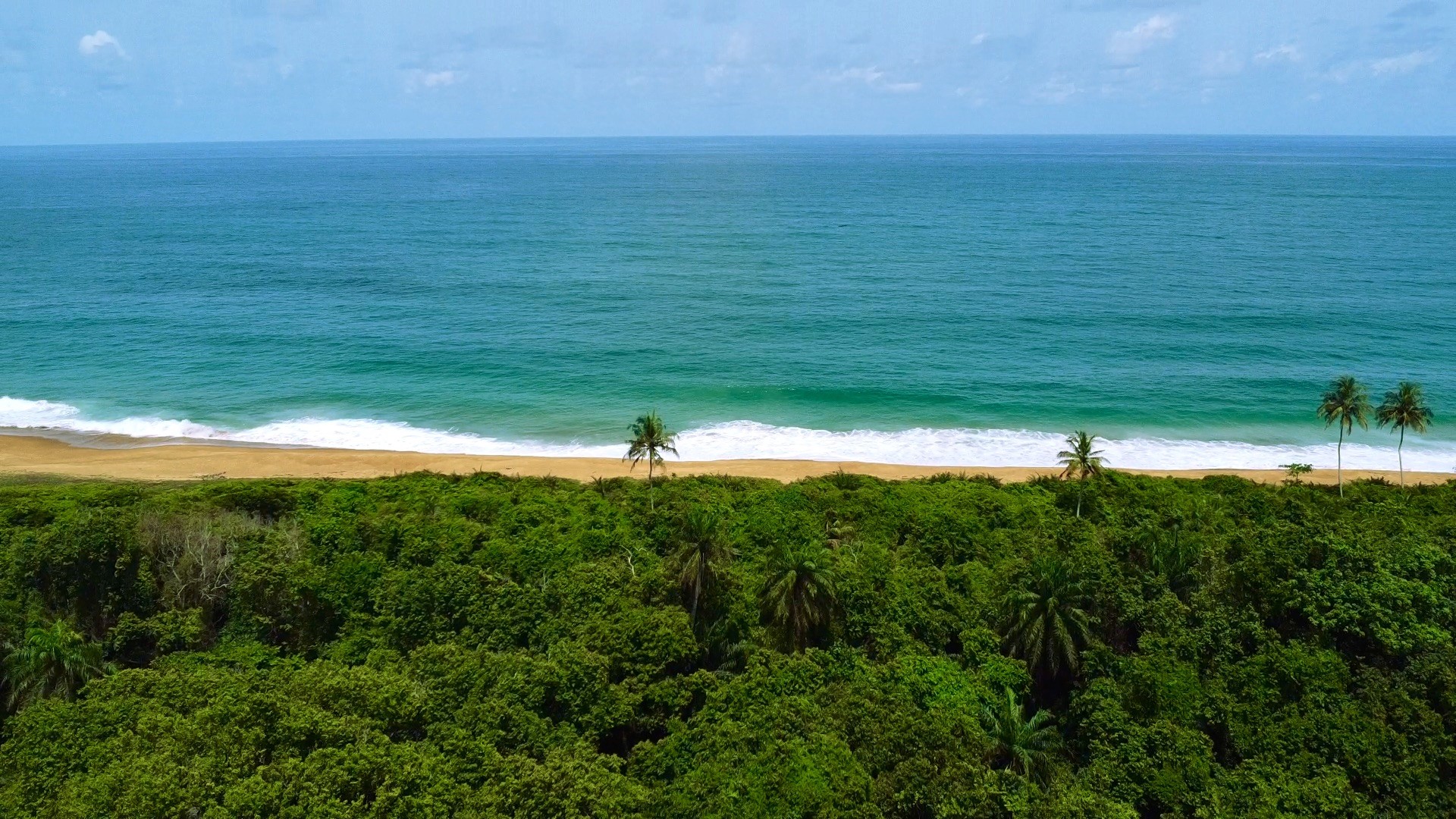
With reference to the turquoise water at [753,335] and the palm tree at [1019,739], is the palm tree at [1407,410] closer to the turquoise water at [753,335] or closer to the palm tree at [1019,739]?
the turquoise water at [753,335]

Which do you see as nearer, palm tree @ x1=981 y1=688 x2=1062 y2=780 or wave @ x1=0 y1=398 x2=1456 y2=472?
palm tree @ x1=981 y1=688 x2=1062 y2=780

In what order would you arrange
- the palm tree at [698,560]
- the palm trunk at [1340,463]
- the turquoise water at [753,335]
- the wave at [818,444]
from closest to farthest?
1. the palm tree at [698,560]
2. the palm trunk at [1340,463]
3. the wave at [818,444]
4. the turquoise water at [753,335]

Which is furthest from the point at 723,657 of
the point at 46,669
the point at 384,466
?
the point at 384,466

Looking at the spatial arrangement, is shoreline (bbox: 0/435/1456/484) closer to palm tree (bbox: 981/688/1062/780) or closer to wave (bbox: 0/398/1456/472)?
wave (bbox: 0/398/1456/472)

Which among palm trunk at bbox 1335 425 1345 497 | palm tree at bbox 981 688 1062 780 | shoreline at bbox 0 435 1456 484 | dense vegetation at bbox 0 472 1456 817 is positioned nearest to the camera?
dense vegetation at bbox 0 472 1456 817

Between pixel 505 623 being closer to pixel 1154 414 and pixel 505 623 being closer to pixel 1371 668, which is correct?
pixel 1371 668

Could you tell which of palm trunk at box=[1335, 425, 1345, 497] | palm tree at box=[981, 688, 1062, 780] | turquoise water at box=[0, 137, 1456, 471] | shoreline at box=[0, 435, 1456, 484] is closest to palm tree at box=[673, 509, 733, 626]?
palm tree at box=[981, 688, 1062, 780]

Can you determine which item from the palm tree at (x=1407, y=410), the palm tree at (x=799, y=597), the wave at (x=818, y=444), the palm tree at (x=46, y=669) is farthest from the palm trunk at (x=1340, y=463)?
the palm tree at (x=46, y=669)
